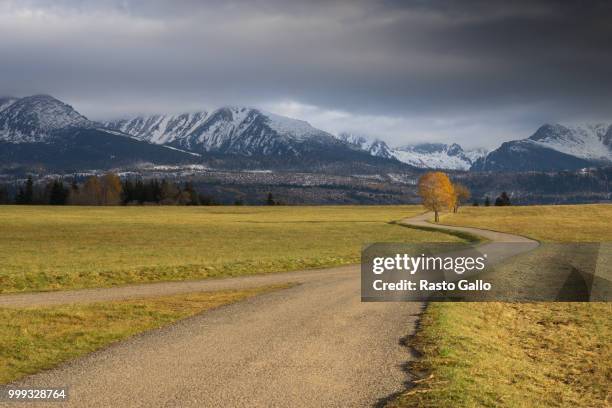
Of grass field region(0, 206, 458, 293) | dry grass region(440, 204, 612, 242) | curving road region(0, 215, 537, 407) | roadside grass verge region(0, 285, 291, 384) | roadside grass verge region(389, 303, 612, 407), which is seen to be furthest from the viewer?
dry grass region(440, 204, 612, 242)

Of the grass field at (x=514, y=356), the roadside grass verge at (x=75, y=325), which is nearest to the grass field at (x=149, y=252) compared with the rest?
the roadside grass verge at (x=75, y=325)

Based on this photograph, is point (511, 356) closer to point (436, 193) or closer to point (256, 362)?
point (256, 362)

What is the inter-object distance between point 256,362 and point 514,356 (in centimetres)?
760

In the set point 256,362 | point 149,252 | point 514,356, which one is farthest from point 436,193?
point 256,362

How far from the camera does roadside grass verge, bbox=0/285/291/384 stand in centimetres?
1554

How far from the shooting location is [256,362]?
1497 cm

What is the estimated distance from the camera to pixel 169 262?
42.1m

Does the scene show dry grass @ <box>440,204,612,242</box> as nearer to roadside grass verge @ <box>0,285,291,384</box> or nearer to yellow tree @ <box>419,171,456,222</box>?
yellow tree @ <box>419,171,456,222</box>

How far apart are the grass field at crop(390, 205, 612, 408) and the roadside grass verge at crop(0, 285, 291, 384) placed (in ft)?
29.2

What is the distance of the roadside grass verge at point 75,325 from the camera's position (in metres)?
15.5

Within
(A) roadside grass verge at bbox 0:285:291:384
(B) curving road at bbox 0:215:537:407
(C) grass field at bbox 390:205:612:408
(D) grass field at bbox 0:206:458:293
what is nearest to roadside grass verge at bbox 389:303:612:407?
(C) grass field at bbox 390:205:612:408

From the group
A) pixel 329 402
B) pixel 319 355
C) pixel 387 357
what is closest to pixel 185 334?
pixel 319 355

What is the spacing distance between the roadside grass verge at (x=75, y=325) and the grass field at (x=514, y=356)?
29.2 feet

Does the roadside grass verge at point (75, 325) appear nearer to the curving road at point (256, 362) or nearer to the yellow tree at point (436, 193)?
the curving road at point (256, 362)
